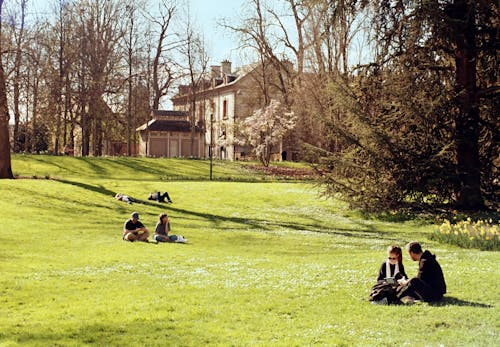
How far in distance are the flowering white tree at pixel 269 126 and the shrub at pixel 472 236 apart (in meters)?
37.4

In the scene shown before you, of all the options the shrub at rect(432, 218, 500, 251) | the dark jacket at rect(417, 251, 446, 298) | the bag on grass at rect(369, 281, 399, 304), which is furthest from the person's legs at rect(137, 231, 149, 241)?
the dark jacket at rect(417, 251, 446, 298)

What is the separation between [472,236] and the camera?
18.1 meters

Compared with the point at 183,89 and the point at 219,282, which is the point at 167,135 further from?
the point at 219,282

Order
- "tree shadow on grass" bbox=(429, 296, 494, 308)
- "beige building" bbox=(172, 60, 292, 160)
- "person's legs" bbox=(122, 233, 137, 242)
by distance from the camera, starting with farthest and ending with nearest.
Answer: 1. "beige building" bbox=(172, 60, 292, 160)
2. "person's legs" bbox=(122, 233, 137, 242)
3. "tree shadow on grass" bbox=(429, 296, 494, 308)

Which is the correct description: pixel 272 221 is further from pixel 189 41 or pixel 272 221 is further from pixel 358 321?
pixel 189 41

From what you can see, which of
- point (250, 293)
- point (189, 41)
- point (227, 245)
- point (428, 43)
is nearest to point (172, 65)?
point (189, 41)

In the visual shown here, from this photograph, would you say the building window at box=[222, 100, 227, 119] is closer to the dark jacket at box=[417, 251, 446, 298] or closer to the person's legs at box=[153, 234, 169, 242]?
the person's legs at box=[153, 234, 169, 242]

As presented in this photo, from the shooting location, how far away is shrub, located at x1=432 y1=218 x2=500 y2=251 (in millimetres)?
17438

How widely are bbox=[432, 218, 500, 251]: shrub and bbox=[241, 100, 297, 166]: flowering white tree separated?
37.4m

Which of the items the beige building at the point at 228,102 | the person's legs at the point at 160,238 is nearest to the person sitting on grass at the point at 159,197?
the person's legs at the point at 160,238

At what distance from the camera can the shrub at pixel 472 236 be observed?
17.4 m

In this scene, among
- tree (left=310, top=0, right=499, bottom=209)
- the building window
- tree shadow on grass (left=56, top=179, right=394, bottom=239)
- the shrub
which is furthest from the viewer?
the building window

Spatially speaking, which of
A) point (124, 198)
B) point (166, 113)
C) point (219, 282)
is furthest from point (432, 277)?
point (166, 113)

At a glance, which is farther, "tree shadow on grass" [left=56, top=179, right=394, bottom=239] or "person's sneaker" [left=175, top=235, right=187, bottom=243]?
"tree shadow on grass" [left=56, top=179, right=394, bottom=239]
